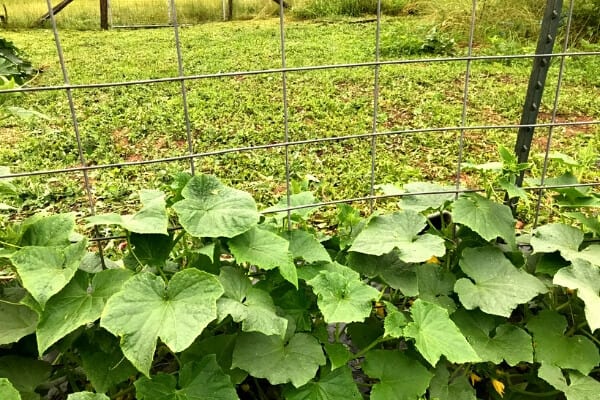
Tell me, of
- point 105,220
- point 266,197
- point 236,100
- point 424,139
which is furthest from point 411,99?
point 105,220

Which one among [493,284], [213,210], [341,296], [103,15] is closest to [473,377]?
[493,284]

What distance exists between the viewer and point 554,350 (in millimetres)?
1497

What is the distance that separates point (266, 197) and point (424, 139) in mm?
1350

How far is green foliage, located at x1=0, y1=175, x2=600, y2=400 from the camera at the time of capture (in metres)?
1.25

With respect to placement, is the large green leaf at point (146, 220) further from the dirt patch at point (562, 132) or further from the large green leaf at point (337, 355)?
the dirt patch at point (562, 132)

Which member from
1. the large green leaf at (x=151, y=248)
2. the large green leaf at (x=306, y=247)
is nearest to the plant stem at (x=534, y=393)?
the large green leaf at (x=306, y=247)

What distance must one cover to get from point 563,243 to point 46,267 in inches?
55.0

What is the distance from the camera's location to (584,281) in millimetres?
1475

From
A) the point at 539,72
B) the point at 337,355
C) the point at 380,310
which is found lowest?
the point at 380,310

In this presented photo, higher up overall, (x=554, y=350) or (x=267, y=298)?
(x=267, y=298)

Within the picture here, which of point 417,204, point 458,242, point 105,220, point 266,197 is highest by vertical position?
point 105,220

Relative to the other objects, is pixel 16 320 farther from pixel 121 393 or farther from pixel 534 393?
pixel 534 393

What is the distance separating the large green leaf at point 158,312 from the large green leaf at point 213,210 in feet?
0.50

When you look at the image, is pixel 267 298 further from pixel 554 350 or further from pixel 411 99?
pixel 411 99
